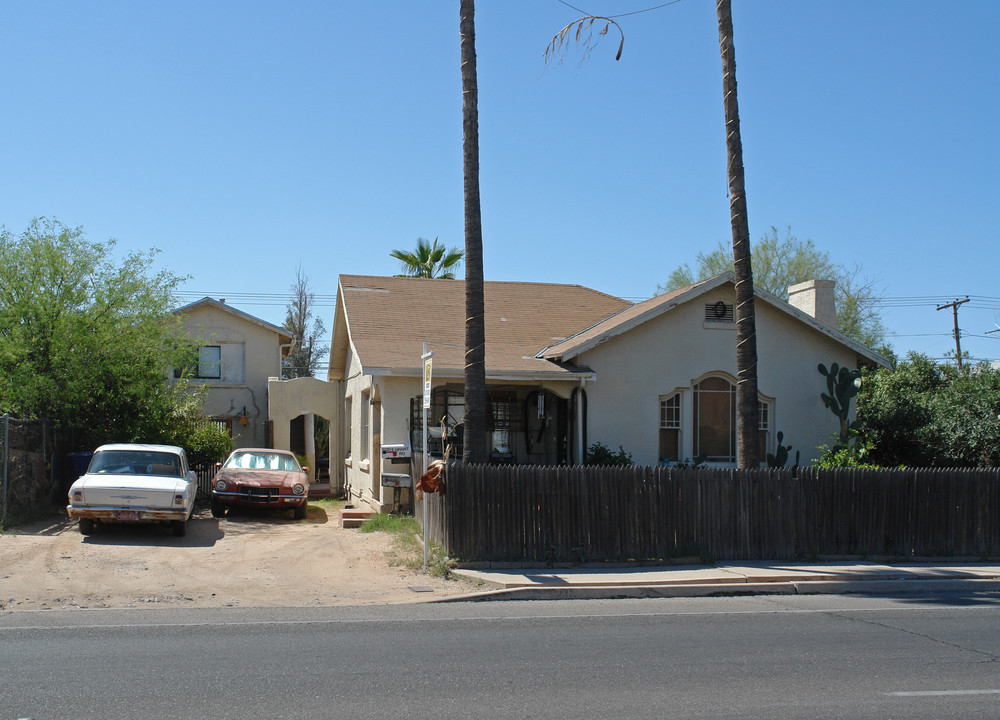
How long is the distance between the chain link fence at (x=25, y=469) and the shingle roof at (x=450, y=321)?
5985mm

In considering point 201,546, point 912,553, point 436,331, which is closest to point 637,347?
point 436,331

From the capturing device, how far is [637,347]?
1775cm

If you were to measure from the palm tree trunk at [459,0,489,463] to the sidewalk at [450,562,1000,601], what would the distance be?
224 centimetres

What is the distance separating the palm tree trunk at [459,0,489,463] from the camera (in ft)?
41.9

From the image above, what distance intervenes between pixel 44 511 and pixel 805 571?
13.2 meters

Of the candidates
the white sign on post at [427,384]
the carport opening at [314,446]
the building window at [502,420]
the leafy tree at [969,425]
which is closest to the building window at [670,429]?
the building window at [502,420]

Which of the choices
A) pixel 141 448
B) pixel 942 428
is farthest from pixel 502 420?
pixel 942 428

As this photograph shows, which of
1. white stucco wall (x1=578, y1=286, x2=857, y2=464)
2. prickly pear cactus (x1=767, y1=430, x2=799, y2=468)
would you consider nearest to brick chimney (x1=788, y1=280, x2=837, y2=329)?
white stucco wall (x1=578, y1=286, x2=857, y2=464)

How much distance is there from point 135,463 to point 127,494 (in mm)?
1436

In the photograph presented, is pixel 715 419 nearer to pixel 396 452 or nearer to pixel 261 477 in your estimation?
pixel 396 452

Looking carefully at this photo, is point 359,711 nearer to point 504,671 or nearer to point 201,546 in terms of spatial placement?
point 504,671

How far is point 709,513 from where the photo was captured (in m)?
12.7

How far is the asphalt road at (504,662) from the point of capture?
588 centimetres

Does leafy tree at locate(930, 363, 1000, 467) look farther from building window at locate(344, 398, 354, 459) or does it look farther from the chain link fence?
the chain link fence
